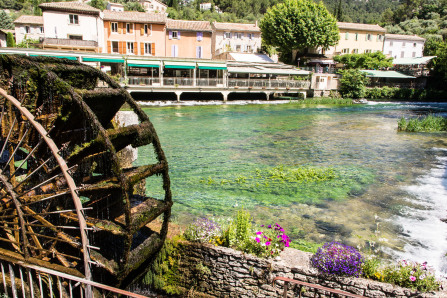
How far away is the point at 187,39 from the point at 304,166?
124 ft

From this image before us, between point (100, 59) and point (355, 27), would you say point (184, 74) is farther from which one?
point (355, 27)

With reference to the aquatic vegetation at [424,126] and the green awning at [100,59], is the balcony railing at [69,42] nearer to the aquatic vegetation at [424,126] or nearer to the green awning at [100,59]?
the green awning at [100,59]

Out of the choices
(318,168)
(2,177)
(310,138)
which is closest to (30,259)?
(2,177)

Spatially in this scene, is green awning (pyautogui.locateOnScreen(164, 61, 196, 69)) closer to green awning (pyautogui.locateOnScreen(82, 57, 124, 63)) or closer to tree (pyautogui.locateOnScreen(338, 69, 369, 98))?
green awning (pyautogui.locateOnScreen(82, 57, 124, 63))

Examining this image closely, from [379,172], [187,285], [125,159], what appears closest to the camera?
[187,285]

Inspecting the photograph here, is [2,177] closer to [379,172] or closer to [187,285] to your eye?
[187,285]

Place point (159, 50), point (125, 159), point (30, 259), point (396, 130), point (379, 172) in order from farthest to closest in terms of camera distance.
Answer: point (159, 50) < point (396, 130) < point (379, 172) < point (125, 159) < point (30, 259)

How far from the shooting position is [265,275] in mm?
6176

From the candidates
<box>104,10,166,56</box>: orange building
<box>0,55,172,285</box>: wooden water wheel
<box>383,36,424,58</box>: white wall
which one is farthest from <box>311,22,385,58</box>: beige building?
<box>0,55,172,285</box>: wooden water wheel

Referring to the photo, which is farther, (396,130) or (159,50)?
(159,50)

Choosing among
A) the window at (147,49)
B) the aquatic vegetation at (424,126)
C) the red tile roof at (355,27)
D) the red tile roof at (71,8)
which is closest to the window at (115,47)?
the window at (147,49)

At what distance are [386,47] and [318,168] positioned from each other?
59.0m

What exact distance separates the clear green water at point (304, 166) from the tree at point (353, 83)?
52.4 ft

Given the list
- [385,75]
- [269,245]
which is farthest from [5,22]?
[269,245]
